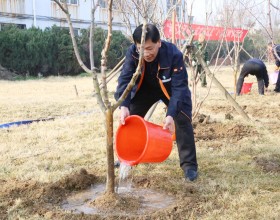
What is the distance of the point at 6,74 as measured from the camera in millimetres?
16500

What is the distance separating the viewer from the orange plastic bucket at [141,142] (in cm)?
262

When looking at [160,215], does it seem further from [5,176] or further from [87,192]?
[5,176]

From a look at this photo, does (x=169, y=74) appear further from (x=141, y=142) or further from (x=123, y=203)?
(x=123, y=203)

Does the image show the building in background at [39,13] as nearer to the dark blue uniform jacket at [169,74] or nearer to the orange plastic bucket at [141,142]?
the dark blue uniform jacket at [169,74]

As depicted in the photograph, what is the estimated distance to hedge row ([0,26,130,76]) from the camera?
16.9 metres

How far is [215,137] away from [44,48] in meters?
13.8

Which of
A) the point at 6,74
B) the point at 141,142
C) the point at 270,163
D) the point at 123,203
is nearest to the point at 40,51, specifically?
the point at 6,74

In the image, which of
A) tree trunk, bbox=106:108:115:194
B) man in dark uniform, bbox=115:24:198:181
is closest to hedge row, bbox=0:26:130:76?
man in dark uniform, bbox=115:24:198:181

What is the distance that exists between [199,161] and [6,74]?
13.9 metres

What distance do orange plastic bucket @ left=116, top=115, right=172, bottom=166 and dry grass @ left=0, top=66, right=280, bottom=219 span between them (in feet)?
1.26

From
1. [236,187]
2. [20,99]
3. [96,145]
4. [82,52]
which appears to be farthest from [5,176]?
[82,52]

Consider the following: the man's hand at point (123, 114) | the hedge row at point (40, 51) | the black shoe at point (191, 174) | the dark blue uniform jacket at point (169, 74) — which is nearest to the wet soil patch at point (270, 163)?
the black shoe at point (191, 174)

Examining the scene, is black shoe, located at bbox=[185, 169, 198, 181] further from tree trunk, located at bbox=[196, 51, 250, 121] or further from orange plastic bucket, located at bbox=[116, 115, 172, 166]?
tree trunk, located at bbox=[196, 51, 250, 121]

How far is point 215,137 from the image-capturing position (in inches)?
195
